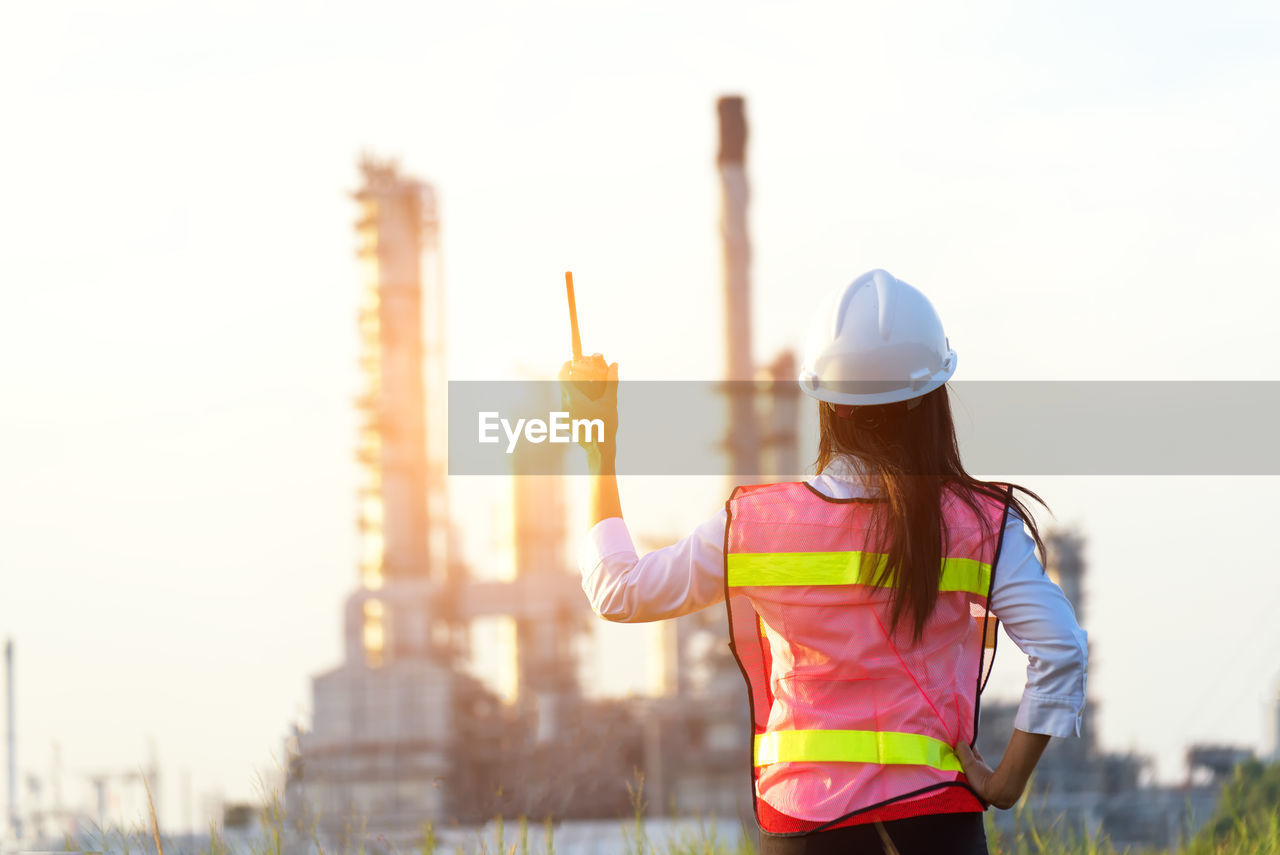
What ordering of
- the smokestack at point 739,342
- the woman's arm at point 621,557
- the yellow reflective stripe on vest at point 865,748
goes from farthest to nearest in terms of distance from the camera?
the smokestack at point 739,342, the woman's arm at point 621,557, the yellow reflective stripe on vest at point 865,748

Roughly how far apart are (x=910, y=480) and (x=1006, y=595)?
8.9 inches

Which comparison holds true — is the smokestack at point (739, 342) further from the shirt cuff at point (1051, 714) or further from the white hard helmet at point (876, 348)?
the shirt cuff at point (1051, 714)

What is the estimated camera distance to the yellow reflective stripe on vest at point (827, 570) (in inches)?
90.9

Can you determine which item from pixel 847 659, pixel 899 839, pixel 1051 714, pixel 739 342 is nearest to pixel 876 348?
pixel 847 659

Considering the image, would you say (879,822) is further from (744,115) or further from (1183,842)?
(744,115)

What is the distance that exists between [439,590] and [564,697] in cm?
364

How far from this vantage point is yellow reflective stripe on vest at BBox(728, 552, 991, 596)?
7.57 feet

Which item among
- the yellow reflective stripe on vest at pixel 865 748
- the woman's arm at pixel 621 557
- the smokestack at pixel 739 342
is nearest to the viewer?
the yellow reflective stripe on vest at pixel 865 748

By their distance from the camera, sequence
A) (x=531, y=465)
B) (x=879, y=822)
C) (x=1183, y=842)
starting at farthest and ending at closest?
(x=531, y=465)
(x=1183, y=842)
(x=879, y=822)

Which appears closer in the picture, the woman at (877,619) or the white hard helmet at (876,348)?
the woman at (877,619)

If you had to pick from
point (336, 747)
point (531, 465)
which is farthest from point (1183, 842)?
point (336, 747)

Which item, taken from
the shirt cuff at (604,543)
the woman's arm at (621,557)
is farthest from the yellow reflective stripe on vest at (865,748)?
the shirt cuff at (604,543)

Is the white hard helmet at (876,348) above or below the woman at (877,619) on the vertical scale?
above

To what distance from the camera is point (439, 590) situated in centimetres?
3438
